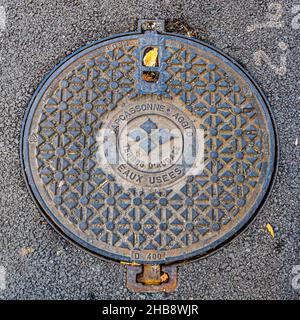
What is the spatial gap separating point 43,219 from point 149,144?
0.73m

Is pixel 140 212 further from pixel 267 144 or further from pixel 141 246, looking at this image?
pixel 267 144

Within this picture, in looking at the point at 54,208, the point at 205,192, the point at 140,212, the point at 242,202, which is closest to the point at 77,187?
the point at 54,208

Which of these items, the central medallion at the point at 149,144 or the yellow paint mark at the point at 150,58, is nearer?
the central medallion at the point at 149,144

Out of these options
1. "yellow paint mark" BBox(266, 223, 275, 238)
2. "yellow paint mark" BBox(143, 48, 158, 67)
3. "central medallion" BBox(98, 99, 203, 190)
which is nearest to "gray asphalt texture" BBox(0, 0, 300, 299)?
"yellow paint mark" BBox(266, 223, 275, 238)

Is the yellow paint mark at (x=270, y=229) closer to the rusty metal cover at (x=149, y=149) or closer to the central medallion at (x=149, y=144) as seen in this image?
the rusty metal cover at (x=149, y=149)

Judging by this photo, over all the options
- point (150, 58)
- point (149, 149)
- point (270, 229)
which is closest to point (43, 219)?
point (149, 149)

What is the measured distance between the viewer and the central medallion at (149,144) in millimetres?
2771

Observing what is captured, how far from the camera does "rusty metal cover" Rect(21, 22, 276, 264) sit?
2.74 m

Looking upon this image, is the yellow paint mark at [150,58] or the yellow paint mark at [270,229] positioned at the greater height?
the yellow paint mark at [150,58]

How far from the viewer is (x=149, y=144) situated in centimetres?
278

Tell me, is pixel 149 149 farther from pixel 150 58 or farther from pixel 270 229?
pixel 270 229

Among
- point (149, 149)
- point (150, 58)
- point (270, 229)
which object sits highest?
point (150, 58)

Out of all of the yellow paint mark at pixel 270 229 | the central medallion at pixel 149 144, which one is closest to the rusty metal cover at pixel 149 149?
the central medallion at pixel 149 144

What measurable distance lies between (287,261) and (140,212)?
862 millimetres
